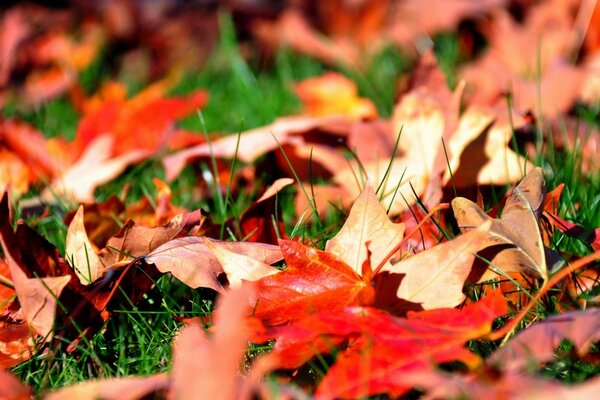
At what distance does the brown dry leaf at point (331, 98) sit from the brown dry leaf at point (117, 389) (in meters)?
1.20

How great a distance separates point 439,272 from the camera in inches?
36.3

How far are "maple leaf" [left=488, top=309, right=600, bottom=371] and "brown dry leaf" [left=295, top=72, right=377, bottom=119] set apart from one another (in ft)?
3.71

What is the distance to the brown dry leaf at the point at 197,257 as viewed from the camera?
39.1 inches

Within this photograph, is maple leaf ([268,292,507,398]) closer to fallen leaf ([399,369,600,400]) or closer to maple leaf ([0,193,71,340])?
fallen leaf ([399,369,600,400])

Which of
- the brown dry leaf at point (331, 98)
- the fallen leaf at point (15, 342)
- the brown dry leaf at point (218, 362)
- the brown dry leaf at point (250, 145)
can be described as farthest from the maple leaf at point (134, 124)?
the brown dry leaf at point (218, 362)

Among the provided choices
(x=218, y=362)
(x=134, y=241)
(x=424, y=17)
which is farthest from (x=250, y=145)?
(x=424, y=17)

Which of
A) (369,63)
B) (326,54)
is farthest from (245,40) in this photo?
(369,63)

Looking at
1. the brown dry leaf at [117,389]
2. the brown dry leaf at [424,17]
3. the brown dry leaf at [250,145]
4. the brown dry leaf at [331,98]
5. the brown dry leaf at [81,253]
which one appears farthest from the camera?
the brown dry leaf at [424,17]

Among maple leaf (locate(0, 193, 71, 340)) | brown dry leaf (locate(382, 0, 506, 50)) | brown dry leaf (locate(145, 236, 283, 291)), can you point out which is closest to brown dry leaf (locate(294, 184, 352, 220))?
brown dry leaf (locate(145, 236, 283, 291))

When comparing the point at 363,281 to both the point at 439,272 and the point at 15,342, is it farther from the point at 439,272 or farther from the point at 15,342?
the point at 15,342

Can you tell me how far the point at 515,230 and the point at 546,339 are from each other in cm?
18

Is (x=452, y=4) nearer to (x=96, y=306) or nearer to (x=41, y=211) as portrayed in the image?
(x=41, y=211)

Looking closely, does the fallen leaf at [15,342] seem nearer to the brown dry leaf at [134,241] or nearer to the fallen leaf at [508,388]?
the brown dry leaf at [134,241]

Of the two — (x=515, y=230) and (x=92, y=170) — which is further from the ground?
(x=515, y=230)
